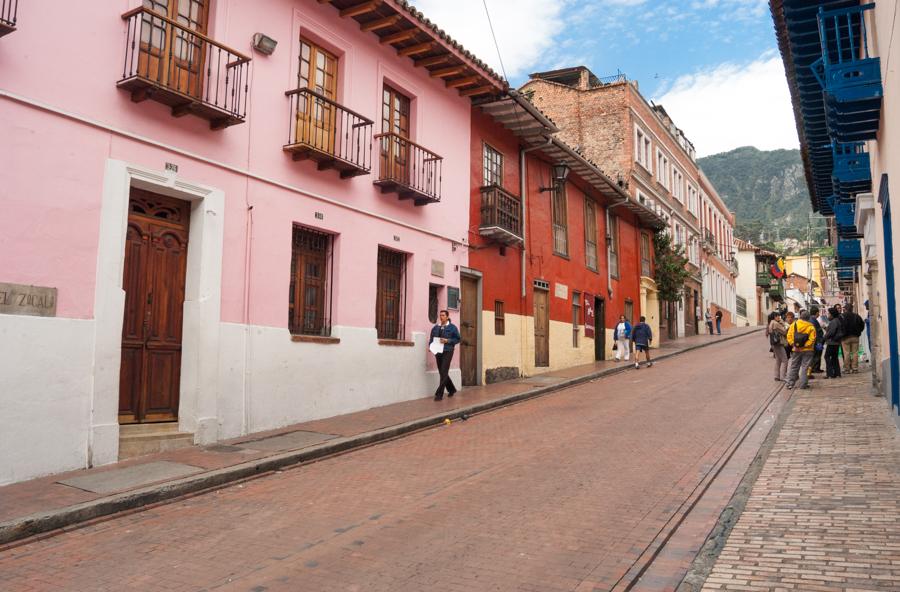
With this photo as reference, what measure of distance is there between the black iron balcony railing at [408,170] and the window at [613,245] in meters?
11.8

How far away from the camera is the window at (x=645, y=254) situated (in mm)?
28266

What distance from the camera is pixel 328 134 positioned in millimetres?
11242

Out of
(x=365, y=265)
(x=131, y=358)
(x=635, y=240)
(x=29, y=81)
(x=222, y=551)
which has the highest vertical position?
(x=635, y=240)

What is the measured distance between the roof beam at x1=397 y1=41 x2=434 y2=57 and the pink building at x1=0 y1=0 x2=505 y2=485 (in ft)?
0.14

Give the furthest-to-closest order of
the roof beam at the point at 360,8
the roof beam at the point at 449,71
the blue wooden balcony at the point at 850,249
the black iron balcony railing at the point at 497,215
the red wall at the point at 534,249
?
the blue wooden balcony at the point at 850,249 → the red wall at the point at 534,249 → the black iron balcony railing at the point at 497,215 → the roof beam at the point at 449,71 → the roof beam at the point at 360,8

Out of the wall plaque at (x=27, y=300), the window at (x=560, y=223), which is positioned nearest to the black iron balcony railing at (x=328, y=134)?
the wall plaque at (x=27, y=300)

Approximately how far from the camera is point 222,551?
17.1ft

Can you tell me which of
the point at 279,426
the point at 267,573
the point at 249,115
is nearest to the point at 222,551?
the point at 267,573

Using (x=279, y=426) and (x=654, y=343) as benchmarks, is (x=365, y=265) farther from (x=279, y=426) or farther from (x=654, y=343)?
(x=654, y=343)

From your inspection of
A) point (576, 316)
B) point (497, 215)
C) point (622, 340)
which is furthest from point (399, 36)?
point (622, 340)

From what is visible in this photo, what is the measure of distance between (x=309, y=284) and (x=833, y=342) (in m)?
11.3

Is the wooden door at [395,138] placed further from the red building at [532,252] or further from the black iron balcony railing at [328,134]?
the red building at [532,252]

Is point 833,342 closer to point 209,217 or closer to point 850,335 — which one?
point 850,335

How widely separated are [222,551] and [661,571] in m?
3.17
